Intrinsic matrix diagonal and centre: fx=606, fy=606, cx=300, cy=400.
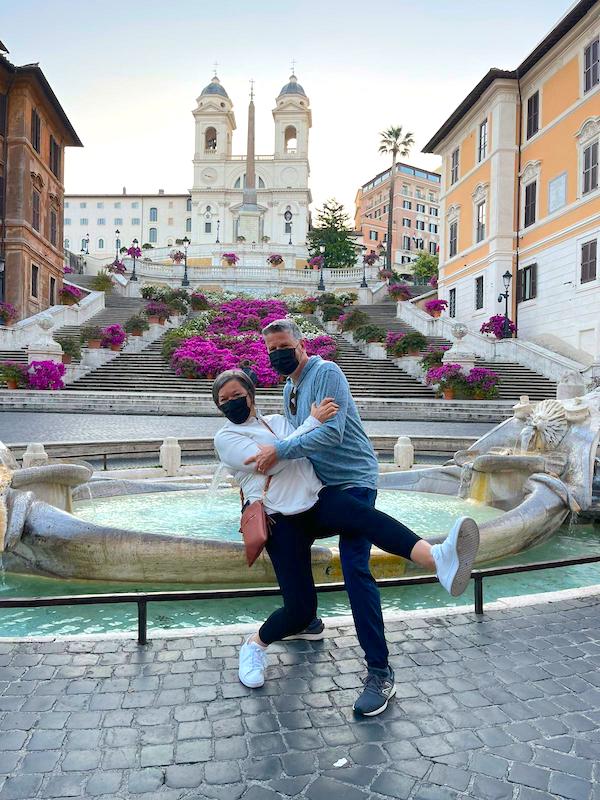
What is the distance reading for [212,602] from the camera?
4.93 metres

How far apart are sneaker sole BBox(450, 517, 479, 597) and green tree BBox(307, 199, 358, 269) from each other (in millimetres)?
60944

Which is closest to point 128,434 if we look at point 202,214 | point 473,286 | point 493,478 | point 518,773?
point 493,478

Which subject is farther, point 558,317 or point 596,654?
point 558,317

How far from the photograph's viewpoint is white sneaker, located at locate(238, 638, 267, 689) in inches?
124

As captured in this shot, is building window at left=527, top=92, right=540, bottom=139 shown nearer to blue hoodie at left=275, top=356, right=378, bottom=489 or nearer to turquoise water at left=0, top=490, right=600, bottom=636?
turquoise water at left=0, top=490, right=600, bottom=636

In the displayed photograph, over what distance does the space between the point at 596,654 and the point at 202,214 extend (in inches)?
3111

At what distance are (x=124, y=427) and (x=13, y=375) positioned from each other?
7191 millimetres

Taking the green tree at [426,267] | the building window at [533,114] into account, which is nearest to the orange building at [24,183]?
the building window at [533,114]

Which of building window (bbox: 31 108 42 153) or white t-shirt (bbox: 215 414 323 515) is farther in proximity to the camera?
building window (bbox: 31 108 42 153)

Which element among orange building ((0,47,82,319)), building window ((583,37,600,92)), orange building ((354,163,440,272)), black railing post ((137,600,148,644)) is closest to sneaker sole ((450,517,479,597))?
black railing post ((137,600,148,644))

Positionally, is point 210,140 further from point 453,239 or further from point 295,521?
point 295,521

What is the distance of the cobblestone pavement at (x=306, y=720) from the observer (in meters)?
2.41

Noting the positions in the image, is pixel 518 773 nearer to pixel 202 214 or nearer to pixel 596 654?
pixel 596 654

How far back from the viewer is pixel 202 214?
253ft
